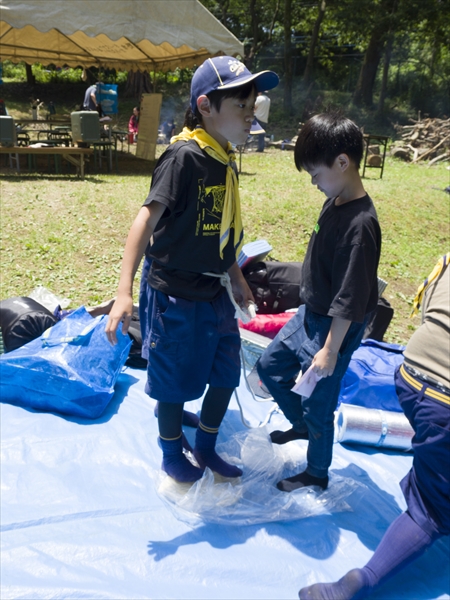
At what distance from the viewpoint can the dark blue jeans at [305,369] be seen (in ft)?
7.16

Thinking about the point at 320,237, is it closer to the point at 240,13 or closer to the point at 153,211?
the point at 153,211

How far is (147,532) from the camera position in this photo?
2.12 m

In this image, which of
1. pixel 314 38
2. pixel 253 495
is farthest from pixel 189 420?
pixel 314 38

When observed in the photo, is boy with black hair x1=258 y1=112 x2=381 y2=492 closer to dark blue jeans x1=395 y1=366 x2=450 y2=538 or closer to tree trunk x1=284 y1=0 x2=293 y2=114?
dark blue jeans x1=395 y1=366 x2=450 y2=538

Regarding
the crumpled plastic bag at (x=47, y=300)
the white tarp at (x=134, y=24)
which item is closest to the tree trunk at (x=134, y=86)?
the white tarp at (x=134, y=24)

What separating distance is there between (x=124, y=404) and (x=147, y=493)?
0.75 metres

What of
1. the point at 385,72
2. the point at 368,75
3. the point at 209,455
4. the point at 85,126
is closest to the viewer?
the point at 209,455

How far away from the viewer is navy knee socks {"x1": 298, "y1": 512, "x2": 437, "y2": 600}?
1757 mm

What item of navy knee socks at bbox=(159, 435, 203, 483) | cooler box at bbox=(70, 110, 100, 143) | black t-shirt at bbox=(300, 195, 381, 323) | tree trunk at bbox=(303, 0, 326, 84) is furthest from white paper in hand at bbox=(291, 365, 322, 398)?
tree trunk at bbox=(303, 0, 326, 84)

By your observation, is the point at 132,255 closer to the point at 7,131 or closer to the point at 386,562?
the point at 386,562

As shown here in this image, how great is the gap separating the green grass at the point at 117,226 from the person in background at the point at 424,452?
9.85ft

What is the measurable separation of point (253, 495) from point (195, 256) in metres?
1.05

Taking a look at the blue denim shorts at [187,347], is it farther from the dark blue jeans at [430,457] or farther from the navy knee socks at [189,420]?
the dark blue jeans at [430,457]

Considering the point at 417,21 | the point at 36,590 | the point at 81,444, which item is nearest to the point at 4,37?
the point at 81,444
